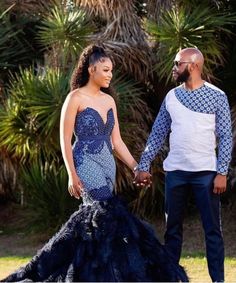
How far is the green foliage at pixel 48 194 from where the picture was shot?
A: 1029cm

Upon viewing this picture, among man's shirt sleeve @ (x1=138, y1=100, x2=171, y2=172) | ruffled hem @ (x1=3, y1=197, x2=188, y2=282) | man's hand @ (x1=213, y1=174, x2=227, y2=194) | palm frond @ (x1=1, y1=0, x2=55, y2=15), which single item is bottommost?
ruffled hem @ (x1=3, y1=197, x2=188, y2=282)

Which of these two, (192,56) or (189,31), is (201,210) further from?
(189,31)

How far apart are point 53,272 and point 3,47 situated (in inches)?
249

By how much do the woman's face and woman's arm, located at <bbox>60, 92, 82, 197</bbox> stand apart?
0.19 meters

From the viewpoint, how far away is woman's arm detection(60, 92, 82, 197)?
5.65 m

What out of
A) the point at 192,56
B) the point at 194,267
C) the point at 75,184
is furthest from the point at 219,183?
the point at 194,267

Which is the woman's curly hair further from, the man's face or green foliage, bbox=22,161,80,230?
green foliage, bbox=22,161,80,230

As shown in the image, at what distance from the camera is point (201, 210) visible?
6.09 metres

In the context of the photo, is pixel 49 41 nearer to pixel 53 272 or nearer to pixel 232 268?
pixel 232 268

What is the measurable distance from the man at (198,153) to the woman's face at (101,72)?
0.62 meters

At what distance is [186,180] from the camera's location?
6105mm

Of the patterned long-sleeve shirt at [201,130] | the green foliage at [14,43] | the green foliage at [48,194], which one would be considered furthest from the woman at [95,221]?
the green foliage at [14,43]

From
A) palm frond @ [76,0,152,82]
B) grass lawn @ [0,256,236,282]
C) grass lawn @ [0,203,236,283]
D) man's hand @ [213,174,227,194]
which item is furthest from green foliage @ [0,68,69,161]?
man's hand @ [213,174,227,194]

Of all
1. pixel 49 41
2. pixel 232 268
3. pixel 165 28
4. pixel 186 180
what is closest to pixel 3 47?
pixel 49 41
